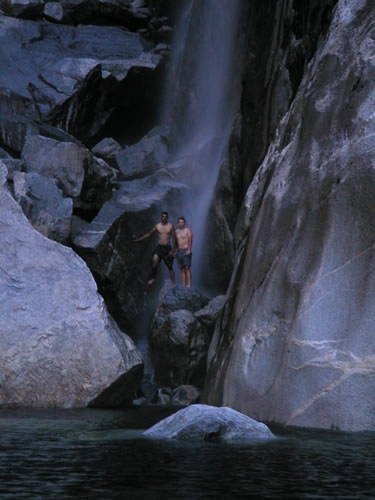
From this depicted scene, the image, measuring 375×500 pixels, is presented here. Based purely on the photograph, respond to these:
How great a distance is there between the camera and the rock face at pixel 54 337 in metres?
9.99

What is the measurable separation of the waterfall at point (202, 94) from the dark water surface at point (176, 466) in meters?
9.86

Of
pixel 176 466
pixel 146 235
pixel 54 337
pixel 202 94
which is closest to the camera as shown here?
pixel 176 466

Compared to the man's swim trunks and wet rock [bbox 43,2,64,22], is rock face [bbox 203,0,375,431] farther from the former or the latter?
wet rock [bbox 43,2,64,22]

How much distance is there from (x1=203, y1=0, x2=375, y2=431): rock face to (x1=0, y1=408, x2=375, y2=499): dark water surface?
2.21 ft

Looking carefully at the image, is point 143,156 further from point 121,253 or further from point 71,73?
point 121,253

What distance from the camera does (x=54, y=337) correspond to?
1018 cm

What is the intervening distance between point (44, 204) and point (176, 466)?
31.8 feet

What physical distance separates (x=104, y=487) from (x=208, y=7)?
1757 cm

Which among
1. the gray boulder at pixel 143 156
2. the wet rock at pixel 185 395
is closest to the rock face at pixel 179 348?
the wet rock at pixel 185 395

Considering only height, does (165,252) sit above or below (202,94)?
below

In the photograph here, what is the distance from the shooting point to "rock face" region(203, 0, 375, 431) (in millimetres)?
7117

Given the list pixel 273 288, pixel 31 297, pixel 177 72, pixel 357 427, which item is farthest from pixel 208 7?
pixel 357 427

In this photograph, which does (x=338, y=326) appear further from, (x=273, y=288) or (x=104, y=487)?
(x=104, y=487)

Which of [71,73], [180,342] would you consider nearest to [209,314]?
[180,342]
